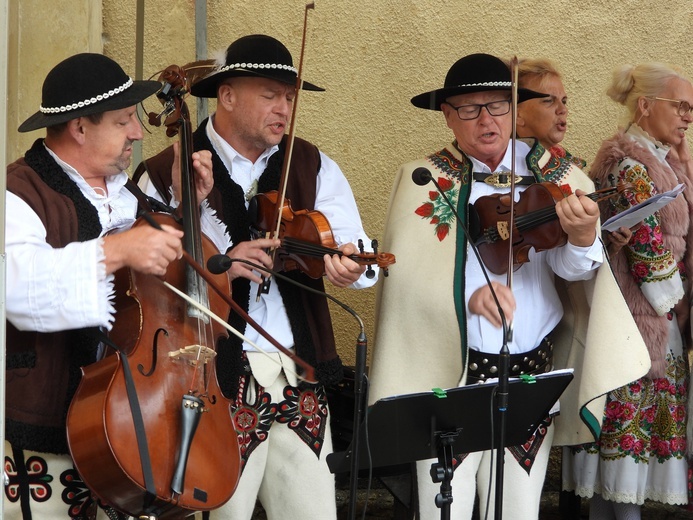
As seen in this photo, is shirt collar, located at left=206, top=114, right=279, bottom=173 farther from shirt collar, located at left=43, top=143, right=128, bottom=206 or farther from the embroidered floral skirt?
the embroidered floral skirt

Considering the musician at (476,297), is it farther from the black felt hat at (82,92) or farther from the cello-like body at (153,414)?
the black felt hat at (82,92)

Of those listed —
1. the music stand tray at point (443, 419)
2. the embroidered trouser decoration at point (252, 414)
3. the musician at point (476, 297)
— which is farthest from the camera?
the musician at point (476, 297)

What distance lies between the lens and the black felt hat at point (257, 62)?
11.7 ft

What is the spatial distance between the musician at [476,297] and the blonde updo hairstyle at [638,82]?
0.81 m

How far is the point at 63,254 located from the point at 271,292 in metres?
0.91

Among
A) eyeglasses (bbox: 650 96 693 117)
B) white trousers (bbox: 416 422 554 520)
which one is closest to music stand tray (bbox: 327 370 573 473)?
white trousers (bbox: 416 422 554 520)

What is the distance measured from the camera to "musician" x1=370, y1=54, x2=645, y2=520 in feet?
11.9

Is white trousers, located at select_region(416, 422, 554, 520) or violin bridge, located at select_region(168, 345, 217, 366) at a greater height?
violin bridge, located at select_region(168, 345, 217, 366)

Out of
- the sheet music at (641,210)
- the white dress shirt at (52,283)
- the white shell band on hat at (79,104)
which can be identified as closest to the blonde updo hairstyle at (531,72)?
the sheet music at (641,210)

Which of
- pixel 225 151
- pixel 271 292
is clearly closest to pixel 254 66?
pixel 225 151

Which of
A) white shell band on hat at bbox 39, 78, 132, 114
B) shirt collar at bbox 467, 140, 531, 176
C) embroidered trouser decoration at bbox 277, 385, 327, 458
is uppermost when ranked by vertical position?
white shell band on hat at bbox 39, 78, 132, 114

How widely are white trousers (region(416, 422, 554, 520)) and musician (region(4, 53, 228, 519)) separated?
1.06 metres

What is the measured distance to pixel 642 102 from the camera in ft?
14.7

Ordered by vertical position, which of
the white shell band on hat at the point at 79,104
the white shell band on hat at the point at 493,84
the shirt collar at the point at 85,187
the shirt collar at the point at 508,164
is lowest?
the shirt collar at the point at 85,187
